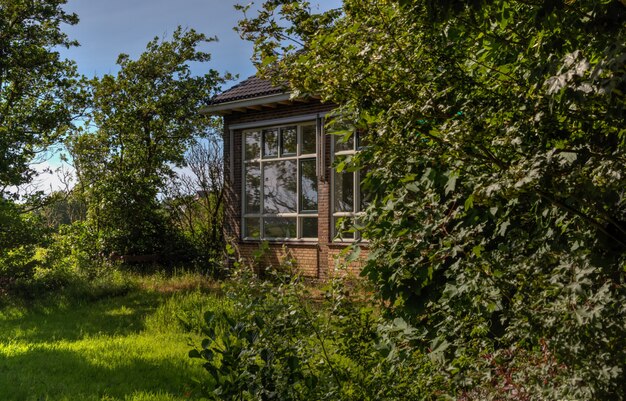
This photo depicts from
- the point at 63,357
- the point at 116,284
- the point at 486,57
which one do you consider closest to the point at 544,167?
the point at 486,57

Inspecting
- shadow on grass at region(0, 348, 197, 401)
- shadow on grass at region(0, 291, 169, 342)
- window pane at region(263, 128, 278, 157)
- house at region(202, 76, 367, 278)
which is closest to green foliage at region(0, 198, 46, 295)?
shadow on grass at region(0, 291, 169, 342)

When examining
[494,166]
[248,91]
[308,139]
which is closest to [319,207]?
[308,139]

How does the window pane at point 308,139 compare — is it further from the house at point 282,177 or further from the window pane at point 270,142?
the window pane at point 270,142

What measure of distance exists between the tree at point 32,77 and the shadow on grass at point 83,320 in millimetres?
4821

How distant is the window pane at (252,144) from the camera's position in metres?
14.6

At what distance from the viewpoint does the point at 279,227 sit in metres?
14.2

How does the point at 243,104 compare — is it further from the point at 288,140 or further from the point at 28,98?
the point at 28,98

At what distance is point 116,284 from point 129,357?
5725mm

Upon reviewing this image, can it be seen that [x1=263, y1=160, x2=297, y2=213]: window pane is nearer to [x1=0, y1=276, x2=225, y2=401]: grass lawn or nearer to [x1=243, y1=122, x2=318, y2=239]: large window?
[x1=243, y1=122, x2=318, y2=239]: large window

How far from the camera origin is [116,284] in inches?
477

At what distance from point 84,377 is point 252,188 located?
29.9ft

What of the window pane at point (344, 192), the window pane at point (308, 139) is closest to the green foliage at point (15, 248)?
the window pane at point (308, 139)

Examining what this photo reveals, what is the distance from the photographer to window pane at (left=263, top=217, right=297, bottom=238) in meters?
14.0

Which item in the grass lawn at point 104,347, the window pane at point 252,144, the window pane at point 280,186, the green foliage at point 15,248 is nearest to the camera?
the grass lawn at point 104,347
